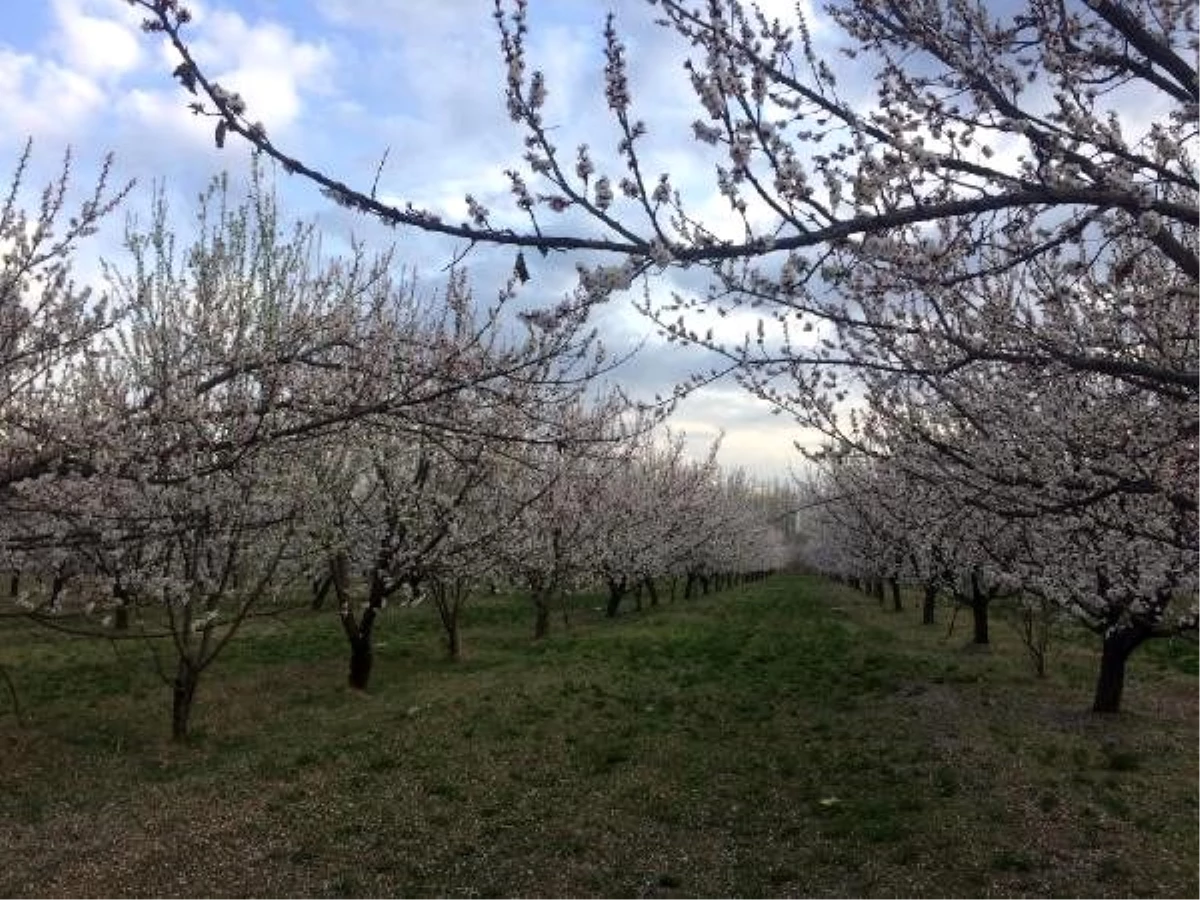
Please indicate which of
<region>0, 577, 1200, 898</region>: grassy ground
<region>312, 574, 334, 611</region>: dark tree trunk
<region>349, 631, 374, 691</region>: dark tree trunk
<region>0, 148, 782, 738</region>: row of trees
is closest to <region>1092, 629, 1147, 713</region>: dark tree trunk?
<region>0, 577, 1200, 898</region>: grassy ground

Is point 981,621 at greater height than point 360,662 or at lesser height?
greater

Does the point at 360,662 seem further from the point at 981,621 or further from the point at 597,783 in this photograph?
the point at 981,621

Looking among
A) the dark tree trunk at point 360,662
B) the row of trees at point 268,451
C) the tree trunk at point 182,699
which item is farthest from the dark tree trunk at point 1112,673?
the tree trunk at point 182,699

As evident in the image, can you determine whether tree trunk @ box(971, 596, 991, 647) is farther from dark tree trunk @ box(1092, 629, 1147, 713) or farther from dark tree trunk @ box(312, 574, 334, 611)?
dark tree trunk @ box(312, 574, 334, 611)

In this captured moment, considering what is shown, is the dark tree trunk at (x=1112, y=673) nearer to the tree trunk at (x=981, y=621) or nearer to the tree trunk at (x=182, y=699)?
the tree trunk at (x=981, y=621)

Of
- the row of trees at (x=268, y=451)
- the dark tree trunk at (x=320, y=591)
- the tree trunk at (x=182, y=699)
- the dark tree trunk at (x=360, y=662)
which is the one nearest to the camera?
the row of trees at (x=268, y=451)

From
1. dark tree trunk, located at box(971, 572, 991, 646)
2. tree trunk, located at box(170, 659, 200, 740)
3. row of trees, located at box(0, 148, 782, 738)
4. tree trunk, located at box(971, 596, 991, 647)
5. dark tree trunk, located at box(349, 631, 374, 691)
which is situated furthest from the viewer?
tree trunk, located at box(971, 596, 991, 647)

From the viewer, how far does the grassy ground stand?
7.25m

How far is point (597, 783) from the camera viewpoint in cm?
984

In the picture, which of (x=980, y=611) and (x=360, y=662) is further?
(x=980, y=611)

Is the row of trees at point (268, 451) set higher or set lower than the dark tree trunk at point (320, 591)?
higher

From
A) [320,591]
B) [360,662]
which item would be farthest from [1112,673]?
[320,591]

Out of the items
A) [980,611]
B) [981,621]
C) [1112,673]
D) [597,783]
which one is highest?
[980,611]

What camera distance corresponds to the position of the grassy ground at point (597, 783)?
23.8ft
